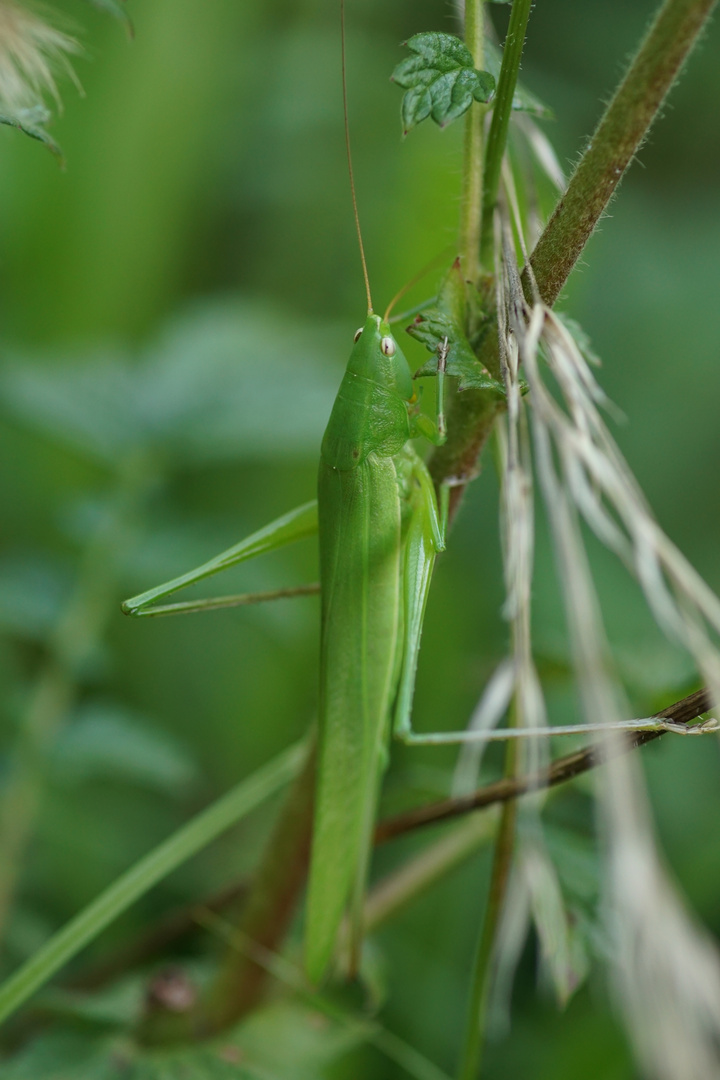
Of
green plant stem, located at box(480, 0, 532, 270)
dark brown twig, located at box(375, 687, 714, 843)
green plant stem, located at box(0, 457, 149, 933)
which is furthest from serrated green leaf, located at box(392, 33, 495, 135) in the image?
green plant stem, located at box(0, 457, 149, 933)

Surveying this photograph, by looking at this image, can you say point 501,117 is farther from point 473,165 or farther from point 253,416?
→ point 253,416

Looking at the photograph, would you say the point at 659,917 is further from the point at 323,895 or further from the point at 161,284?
the point at 161,284

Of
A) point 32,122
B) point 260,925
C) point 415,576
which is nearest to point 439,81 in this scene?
point 32,122

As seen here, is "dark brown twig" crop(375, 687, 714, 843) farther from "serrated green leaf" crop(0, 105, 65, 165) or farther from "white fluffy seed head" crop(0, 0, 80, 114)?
"white fluffy seed head" crop(0, 0, 80, 114)

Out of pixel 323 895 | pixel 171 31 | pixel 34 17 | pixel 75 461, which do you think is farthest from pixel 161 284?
pixel 323 895

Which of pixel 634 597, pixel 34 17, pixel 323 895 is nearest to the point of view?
pixel 34 17

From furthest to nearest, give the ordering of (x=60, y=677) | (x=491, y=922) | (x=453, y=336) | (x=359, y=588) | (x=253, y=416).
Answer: (x=253, y=416) → (x=60, y=677) → (x=359, y=588) → (x=491, y=922) → (x=453, y=336)
